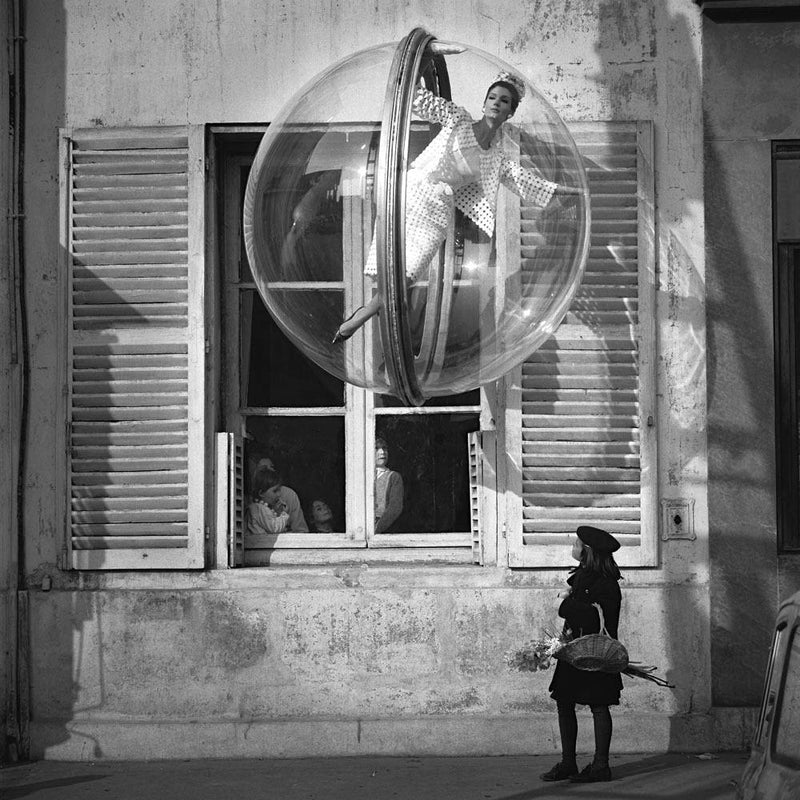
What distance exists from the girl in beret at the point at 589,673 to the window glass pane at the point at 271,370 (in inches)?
71.0

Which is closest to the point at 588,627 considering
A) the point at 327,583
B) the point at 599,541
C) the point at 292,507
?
the point at 599,541

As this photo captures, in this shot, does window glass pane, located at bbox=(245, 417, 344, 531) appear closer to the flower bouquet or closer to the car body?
the flower bouquet

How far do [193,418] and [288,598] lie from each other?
3.50ft

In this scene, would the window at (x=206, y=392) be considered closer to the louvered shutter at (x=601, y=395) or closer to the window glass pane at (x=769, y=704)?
the louvered shutter at (x=601, y=395)

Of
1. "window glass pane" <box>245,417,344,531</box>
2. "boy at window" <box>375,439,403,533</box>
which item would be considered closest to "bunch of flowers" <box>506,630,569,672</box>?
"boy at window" <box>375,439,403,533</box>

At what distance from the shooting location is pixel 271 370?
694 centimetres

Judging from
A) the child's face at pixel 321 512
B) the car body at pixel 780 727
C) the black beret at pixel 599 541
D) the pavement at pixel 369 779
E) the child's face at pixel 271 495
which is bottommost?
the pavement at pixel 369 779

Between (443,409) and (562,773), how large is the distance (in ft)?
6.56

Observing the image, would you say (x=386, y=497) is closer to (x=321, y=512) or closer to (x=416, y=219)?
(x=321, y=512)

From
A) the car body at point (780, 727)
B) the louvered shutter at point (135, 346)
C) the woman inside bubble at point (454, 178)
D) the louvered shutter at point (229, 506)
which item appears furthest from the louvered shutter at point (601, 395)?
the car body at point (780, 727)

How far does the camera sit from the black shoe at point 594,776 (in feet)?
19.1

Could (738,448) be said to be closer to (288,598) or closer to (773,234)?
(773,234)

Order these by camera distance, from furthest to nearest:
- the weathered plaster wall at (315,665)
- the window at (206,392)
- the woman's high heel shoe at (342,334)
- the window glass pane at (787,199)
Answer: the window glass pane at (787,199) < the window at (206,392) < the weathered plaster wall at (315,665) < the woman's high heel shoe at (342,334)

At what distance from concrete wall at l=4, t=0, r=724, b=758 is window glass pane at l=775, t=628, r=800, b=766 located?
3514 millimetres
